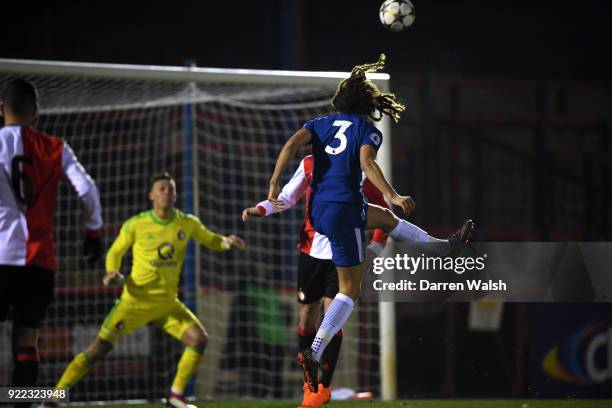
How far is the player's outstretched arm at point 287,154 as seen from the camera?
545cm

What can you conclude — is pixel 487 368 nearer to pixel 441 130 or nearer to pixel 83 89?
pixel 441 130

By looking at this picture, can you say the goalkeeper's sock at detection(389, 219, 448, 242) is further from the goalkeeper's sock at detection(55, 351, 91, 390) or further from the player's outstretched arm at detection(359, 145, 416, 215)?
the goalkeeper's sock at detection(55, 351, 91, 390)

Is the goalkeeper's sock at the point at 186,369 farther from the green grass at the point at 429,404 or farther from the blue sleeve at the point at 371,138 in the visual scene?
the blue sleeve at the point at 371,138

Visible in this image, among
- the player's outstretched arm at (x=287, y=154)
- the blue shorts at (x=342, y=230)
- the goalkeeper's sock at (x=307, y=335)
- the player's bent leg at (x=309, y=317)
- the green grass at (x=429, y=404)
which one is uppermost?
the player's outstretched arm at (x=287, y=154)

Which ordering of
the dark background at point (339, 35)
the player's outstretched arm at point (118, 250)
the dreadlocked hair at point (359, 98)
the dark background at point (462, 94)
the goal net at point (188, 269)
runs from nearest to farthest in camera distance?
the dreadlocked hair at point (359, 98)
the player's outstretched arm at point (118, 250)
the goal net at point (188, 269)
the dark background at point (462, 94)
the dark background at point (339, 35)

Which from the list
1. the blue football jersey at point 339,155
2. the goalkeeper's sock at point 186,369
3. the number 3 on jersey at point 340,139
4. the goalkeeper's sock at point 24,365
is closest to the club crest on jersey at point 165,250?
the goalkeeper's sock at point 186,369

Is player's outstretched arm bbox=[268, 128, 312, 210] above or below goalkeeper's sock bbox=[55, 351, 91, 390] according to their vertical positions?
above

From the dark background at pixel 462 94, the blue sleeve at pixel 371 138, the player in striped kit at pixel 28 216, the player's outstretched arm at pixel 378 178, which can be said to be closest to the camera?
the player in striped kit at pixel 28 216

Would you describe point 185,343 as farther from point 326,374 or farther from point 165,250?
point 326,374

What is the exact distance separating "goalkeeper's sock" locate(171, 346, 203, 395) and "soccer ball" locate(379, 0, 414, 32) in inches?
93.0

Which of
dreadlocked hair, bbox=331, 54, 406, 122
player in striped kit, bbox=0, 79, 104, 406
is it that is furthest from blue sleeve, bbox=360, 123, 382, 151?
player in striped kit, bbox=0, 79, 104, 406

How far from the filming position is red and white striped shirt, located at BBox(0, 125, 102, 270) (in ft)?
16.8

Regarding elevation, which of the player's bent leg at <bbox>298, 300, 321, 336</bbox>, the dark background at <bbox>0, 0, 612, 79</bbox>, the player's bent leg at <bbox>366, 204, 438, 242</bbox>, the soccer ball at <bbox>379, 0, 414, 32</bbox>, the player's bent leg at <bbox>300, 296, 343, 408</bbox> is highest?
the dark background at <bbox>0, 0, 612, 79</bbox>

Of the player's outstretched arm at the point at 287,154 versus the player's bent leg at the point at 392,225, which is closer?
the player's outstretched arm at the point at 287,154
